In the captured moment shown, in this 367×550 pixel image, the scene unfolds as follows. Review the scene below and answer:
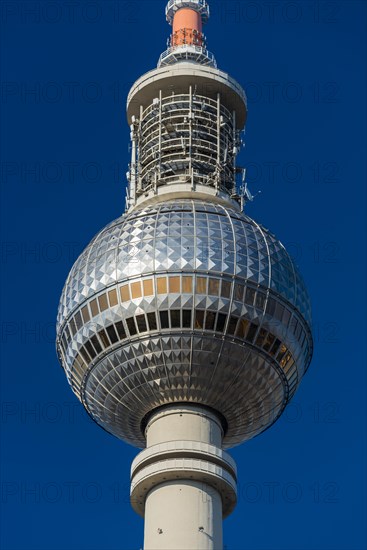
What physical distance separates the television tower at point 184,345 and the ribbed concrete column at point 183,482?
0.25 feet

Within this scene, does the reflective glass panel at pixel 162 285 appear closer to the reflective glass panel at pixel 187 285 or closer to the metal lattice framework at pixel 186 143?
the reflective glass panel at pixel 187 285

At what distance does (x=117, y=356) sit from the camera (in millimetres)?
67000

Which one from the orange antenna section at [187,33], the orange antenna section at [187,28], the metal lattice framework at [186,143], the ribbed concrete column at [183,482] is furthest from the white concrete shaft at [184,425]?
the orange antenna section at [187,28]

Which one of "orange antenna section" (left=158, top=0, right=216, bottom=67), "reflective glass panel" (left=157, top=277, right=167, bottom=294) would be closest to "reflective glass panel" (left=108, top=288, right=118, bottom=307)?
"reflective glass panel" (left=157, top=277, right=167, bottom=294)

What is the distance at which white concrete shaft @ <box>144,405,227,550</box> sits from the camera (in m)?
64.0

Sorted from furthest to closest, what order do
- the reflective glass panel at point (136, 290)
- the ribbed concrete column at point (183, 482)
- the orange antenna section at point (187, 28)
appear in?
the orange antenna section at point (187, 28), the reflective glass panel at point (136, 290), the ribbed concrete column at point (183, 482)

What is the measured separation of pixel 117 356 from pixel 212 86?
23.1 m

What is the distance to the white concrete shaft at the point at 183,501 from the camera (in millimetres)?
63969

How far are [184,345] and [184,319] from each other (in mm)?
1422

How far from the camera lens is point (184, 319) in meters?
66.1

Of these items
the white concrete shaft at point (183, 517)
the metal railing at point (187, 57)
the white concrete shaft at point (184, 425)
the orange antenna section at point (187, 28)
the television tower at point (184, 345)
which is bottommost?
the white concrete shaft at point (183, 517)

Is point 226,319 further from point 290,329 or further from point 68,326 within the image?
point 68,326

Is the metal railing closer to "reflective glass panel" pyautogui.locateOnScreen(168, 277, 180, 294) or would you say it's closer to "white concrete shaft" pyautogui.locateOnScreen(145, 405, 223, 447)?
"reflective glass panel" pyautogui.locateOnScreen(168, 277, 180, 294)

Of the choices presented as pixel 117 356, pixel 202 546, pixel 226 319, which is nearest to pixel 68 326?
pixel 117 356
